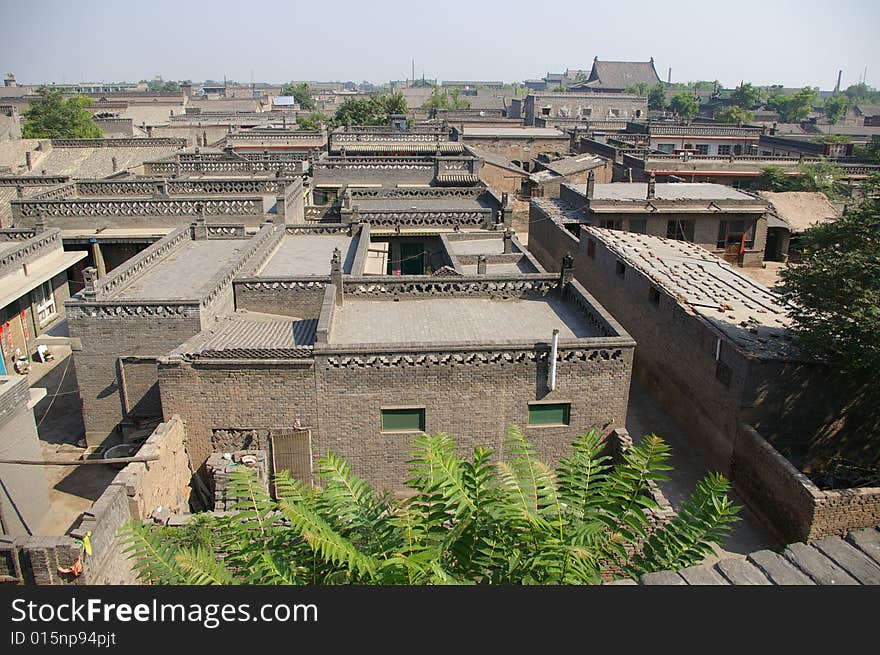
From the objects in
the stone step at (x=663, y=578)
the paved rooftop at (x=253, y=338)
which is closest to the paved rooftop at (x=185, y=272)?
the paved rooftop at (x=253, y=338)

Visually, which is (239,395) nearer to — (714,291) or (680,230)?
(714,291)

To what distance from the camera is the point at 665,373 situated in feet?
68.4

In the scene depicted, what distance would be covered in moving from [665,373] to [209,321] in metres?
13.6

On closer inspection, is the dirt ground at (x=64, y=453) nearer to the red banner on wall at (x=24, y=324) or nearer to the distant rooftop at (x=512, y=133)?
the red banner on wall at (x=24, y=324)

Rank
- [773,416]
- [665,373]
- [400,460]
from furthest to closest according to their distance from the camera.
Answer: [665,373] → [773,416] → [400,460]

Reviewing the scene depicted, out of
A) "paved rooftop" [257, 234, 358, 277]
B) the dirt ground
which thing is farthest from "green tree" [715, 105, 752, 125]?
the dirt ground

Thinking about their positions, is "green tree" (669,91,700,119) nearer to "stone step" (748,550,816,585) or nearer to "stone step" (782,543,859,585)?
"stone step" (782,543,859,585)

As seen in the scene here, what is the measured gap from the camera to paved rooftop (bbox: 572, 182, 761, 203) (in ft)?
112

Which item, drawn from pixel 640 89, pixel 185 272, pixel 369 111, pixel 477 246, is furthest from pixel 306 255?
pixel 640 89

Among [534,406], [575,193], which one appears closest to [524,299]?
[534,406]

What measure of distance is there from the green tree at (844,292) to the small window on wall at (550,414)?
6133 mm

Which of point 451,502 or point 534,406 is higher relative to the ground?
point 451,502

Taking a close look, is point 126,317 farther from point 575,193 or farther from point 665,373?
point 575,193

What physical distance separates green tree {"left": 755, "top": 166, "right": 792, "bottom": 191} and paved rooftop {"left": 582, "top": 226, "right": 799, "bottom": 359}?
63.3ft
